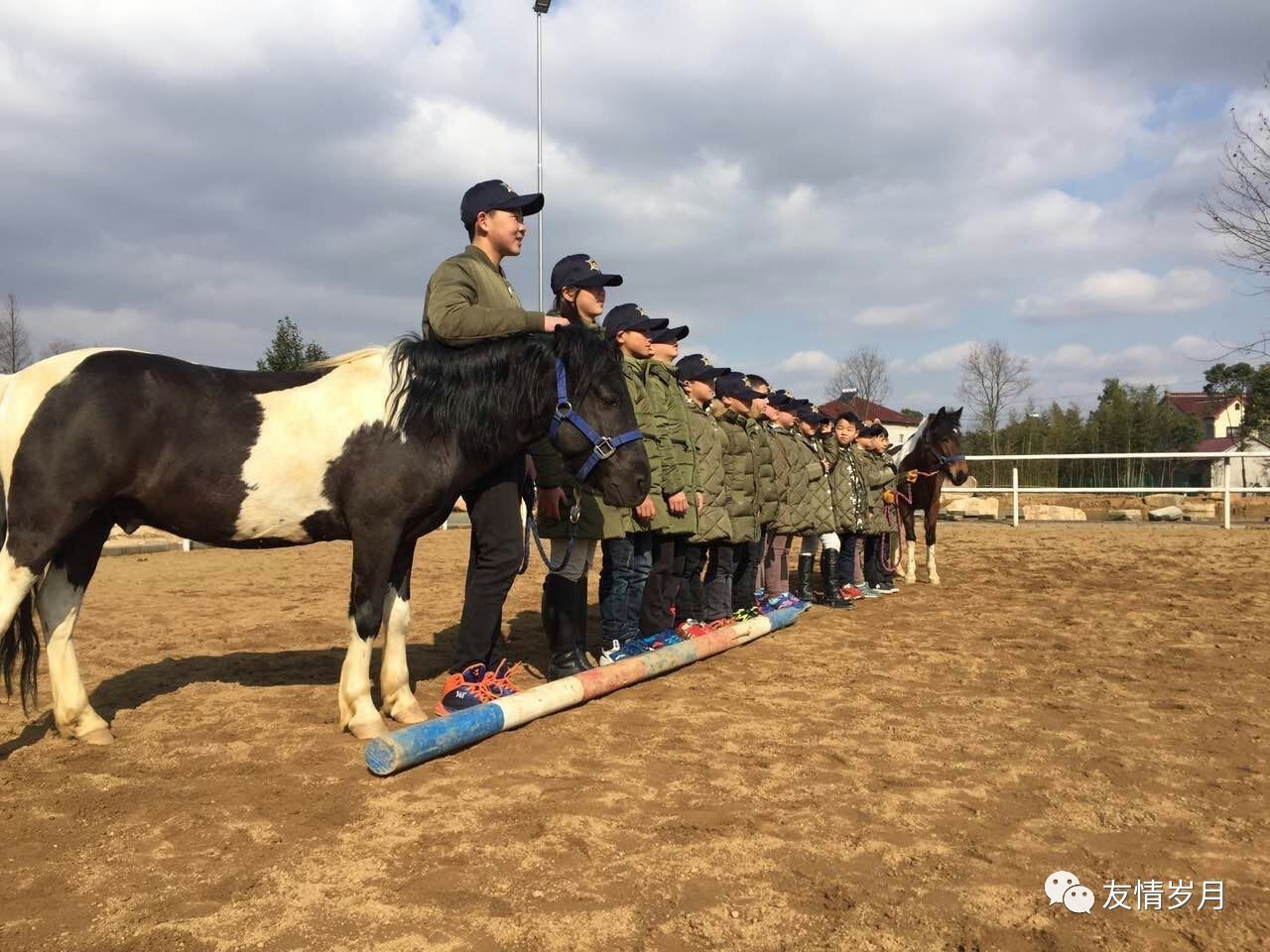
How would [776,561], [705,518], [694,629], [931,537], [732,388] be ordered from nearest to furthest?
1. [705,518]
2. [694,629]
3. [732,388]
4. [776,561]
5. [931,537]

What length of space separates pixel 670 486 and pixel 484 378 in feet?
6.10

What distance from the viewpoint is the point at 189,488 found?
392 cm

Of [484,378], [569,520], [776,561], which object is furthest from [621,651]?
[776,561]

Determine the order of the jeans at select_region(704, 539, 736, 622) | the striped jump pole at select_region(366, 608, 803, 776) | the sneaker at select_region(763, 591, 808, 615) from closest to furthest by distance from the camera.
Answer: the striped jump pole at select_region(366, 608, 803, 776)
the jeans at select_region(704, 539, 736, 622)
the sneaker at select_region(763, 591, 808, 615)

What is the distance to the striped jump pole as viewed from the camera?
3.40 meters

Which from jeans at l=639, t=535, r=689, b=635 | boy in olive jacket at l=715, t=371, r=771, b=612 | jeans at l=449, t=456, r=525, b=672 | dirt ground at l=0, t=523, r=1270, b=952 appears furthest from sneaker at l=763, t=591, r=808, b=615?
jeans at l=449, t=456, r=525, b=672

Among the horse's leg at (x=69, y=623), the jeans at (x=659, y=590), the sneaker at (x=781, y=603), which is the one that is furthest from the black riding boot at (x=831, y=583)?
the horse's leg at (x=69, y=623)

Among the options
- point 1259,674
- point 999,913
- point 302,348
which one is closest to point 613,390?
point 999,913

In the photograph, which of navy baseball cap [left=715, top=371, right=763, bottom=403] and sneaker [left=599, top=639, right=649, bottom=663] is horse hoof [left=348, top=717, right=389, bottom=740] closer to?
sneaker [left=599, top=639, right=649, bottom=663]

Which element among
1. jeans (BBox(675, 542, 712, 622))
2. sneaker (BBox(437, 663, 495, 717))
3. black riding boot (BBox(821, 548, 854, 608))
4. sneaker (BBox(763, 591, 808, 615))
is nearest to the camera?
sneaker (BBox(437, 663, 495, 717))

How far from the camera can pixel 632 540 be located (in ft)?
18.8

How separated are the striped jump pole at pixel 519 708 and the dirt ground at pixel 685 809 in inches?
3.8

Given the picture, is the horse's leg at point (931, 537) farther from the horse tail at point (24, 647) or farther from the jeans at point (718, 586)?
the horse tail at point (24, 647)

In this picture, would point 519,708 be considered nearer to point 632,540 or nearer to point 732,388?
point 632,540
